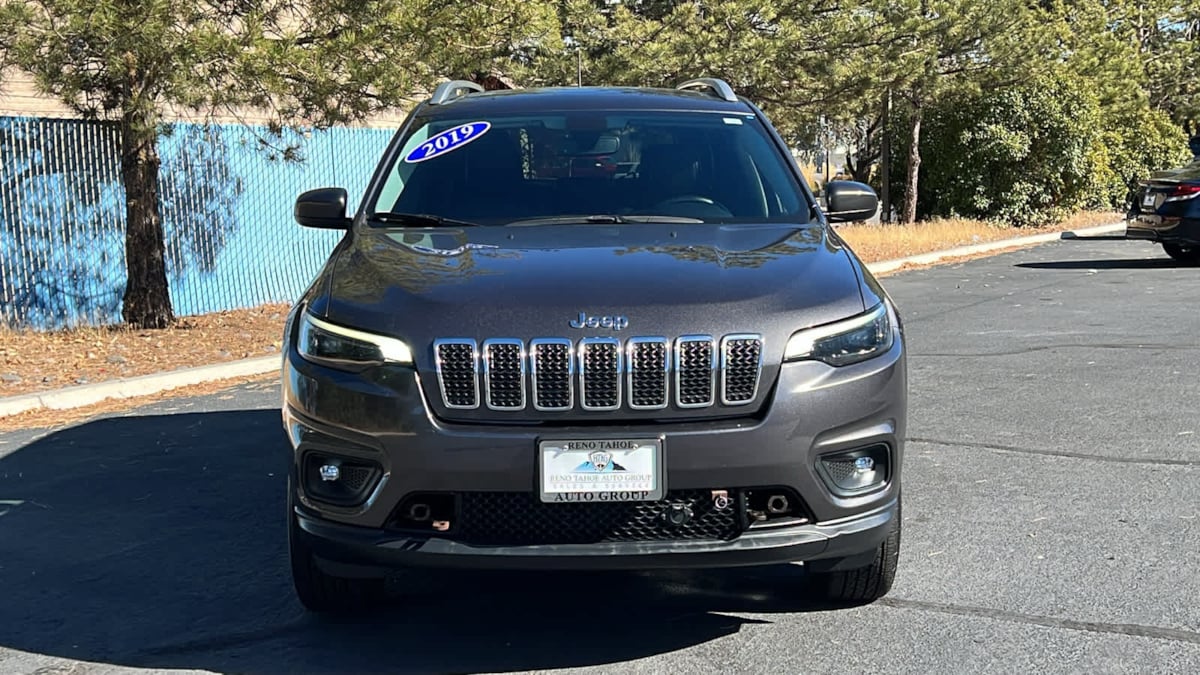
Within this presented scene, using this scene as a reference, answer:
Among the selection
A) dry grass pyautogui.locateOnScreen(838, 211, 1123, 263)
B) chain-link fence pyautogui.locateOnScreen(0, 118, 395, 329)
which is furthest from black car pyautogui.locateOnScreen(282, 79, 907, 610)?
dry grass pyautogui.locateOnScreen(838, 211, 1123, 263)

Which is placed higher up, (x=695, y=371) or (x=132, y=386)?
(x=695, y=371)

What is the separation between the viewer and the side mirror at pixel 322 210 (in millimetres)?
5348

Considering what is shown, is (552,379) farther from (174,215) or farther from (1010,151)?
(1010,151)

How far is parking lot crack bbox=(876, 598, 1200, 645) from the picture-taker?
161 inches

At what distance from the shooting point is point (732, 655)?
4027mm

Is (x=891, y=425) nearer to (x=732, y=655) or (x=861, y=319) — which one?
(x=861, y=319)

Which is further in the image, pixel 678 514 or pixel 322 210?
pixel 322 210

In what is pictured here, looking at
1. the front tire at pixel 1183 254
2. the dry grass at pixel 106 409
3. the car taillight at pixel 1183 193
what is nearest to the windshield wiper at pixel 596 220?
the dry grass at pixel 106 409

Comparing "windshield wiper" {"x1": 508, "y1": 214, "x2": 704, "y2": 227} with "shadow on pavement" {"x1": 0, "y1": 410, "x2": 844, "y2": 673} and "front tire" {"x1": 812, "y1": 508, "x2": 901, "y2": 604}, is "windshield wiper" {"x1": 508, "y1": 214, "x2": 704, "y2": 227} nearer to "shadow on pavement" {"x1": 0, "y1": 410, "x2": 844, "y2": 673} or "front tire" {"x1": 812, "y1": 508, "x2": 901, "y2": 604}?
"shadow on pavement" {"x1": 0, "y1": 410, "x2": 844, "y2": 673}

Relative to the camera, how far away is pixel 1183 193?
16.6 metres

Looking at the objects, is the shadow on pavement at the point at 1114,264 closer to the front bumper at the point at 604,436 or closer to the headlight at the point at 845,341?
the headlight at the point at 845,341

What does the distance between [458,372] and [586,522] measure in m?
0.55

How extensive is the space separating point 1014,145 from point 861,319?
912 inches

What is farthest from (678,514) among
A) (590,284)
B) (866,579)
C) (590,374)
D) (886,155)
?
(886,155)
